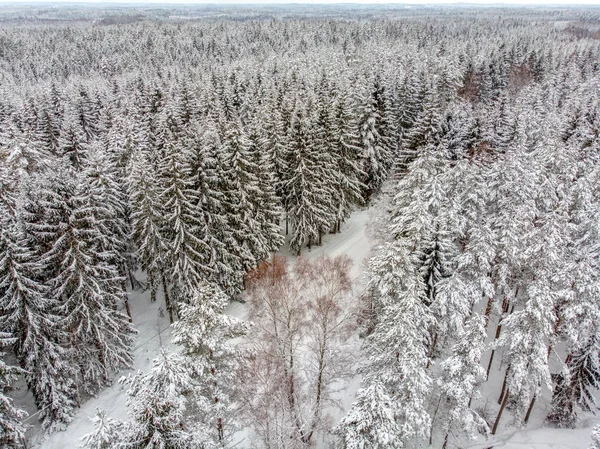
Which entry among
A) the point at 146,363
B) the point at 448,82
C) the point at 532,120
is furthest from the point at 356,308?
the point at 448,82

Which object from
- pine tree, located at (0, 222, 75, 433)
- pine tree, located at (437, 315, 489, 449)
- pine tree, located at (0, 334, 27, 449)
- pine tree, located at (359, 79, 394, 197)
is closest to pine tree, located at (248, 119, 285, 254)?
pine tree, located at (359, 79, 394, 197)

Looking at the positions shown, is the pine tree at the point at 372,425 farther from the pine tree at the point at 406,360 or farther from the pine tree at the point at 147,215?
the pine tree at the point at 147,215

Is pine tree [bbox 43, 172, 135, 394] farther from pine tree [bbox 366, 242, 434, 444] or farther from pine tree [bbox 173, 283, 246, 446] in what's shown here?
pine tree [bbox 366, 242, 434, 444]

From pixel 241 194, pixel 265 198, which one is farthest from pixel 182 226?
pixel 265 198

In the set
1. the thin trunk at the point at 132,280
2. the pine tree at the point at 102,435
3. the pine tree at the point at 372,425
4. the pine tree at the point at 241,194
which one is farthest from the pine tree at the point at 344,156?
the pine tree at the point at 102,435

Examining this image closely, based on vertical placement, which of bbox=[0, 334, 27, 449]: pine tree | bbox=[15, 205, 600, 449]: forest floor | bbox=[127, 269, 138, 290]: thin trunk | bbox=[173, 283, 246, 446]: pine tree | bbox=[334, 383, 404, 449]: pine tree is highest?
bbox=[173, 283, 246, 446]: pine tree

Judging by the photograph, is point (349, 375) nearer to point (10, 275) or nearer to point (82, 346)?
point (82, 346)

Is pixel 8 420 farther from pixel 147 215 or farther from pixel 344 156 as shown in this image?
pixel 344 156
